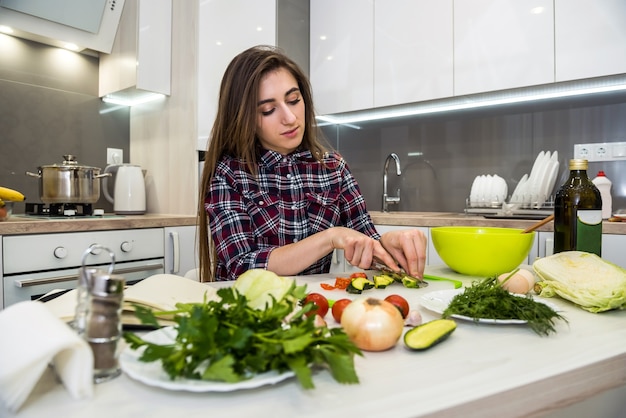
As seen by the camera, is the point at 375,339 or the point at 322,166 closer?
the point at 375,339

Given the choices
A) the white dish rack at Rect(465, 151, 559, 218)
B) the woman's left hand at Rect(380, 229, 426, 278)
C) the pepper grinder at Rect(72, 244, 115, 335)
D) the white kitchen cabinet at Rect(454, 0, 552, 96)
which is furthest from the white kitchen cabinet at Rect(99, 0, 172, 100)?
the pepper grinder at Rect(72, 244, 115, 335)

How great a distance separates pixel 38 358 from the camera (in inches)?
14.7

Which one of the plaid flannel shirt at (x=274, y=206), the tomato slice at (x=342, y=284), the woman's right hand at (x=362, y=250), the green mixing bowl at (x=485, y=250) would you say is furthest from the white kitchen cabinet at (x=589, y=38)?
the tomato slice at (x=342, y=284)

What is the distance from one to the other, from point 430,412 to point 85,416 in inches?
10.9

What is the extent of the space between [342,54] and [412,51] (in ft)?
1.49

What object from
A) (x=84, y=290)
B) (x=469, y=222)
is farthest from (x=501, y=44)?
(x=84, y=290)

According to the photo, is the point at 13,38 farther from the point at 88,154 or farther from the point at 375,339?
the point at 375,339

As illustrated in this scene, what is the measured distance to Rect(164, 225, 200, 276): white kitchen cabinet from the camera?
7.04ft

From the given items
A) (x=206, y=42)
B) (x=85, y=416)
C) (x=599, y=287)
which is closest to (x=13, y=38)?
(x=206, y=42)

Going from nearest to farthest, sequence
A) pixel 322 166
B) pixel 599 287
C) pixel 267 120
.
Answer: pixel 599 287
pixel 267 120
pixel 322 166

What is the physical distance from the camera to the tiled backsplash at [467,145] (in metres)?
2.18

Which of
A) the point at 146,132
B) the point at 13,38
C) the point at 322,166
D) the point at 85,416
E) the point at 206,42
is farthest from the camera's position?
the point at 146,132

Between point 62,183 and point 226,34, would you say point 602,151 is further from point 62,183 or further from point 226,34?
point 62,183

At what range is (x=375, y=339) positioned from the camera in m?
0.51
